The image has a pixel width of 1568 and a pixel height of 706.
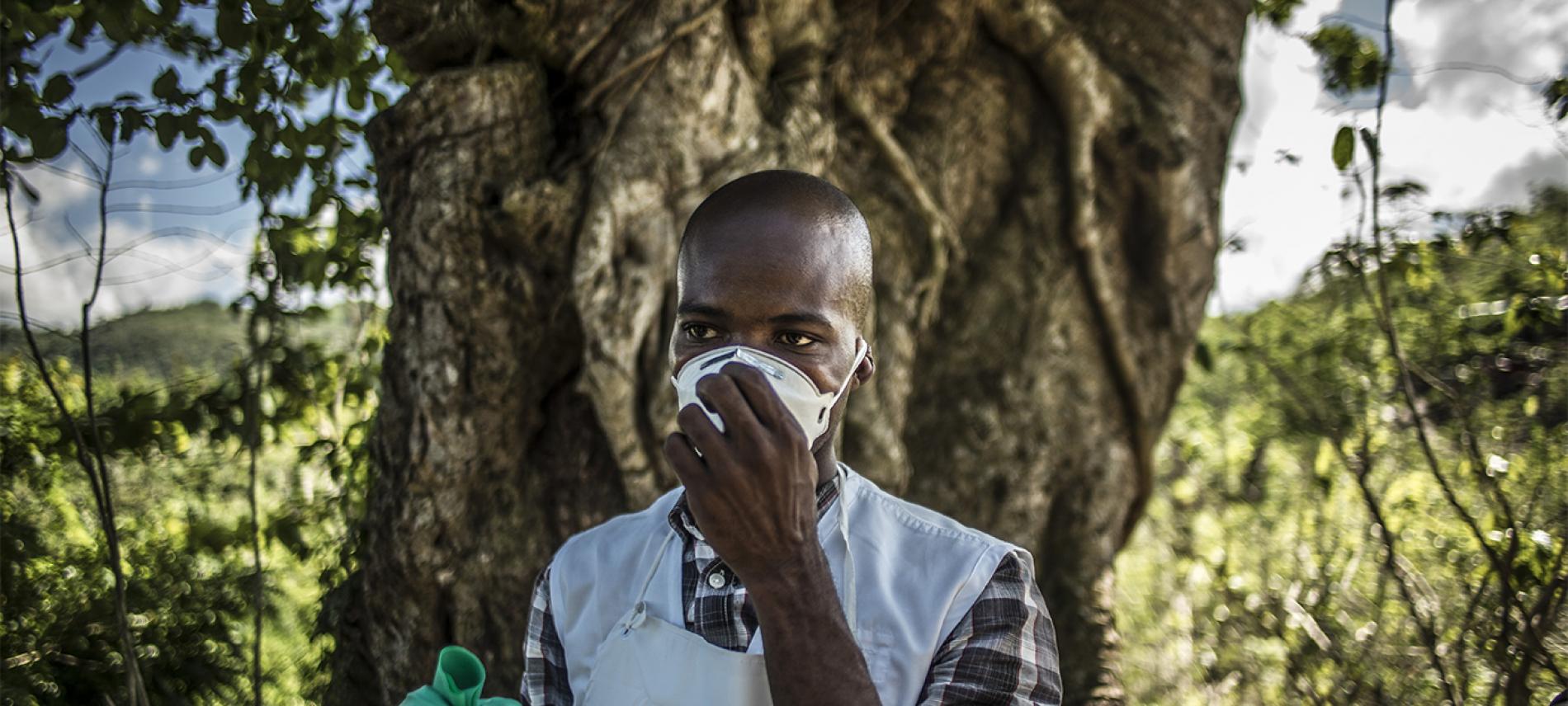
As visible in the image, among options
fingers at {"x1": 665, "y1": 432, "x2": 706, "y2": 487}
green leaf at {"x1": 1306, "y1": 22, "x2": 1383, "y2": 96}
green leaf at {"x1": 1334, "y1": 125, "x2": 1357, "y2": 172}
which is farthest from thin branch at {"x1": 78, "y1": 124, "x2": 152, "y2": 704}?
green leaf at {"x1": 1306, "y1": 22, "x2": 1383, "y2": 96}

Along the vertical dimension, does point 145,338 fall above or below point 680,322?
above

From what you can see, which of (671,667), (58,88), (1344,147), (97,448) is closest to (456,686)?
(671,667)

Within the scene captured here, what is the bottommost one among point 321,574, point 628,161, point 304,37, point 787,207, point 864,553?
point 321,574

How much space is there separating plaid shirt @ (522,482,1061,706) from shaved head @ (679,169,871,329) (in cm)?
38

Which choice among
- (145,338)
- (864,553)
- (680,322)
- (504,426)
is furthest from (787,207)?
(145,338)

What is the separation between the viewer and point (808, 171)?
3092 millimetres

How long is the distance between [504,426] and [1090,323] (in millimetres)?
2300

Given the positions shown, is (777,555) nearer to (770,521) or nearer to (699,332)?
(770,521)

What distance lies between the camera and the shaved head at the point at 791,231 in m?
1.69

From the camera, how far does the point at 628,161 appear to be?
284 centimetres

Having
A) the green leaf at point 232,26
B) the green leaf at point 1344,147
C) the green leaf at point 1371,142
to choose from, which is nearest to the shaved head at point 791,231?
the green leaf at point 1344,147

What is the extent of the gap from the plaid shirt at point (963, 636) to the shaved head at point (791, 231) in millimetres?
385

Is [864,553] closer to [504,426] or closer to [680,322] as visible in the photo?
[680,322]

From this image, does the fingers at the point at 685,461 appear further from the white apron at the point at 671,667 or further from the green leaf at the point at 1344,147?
the green leaf at the point at 1344,147
